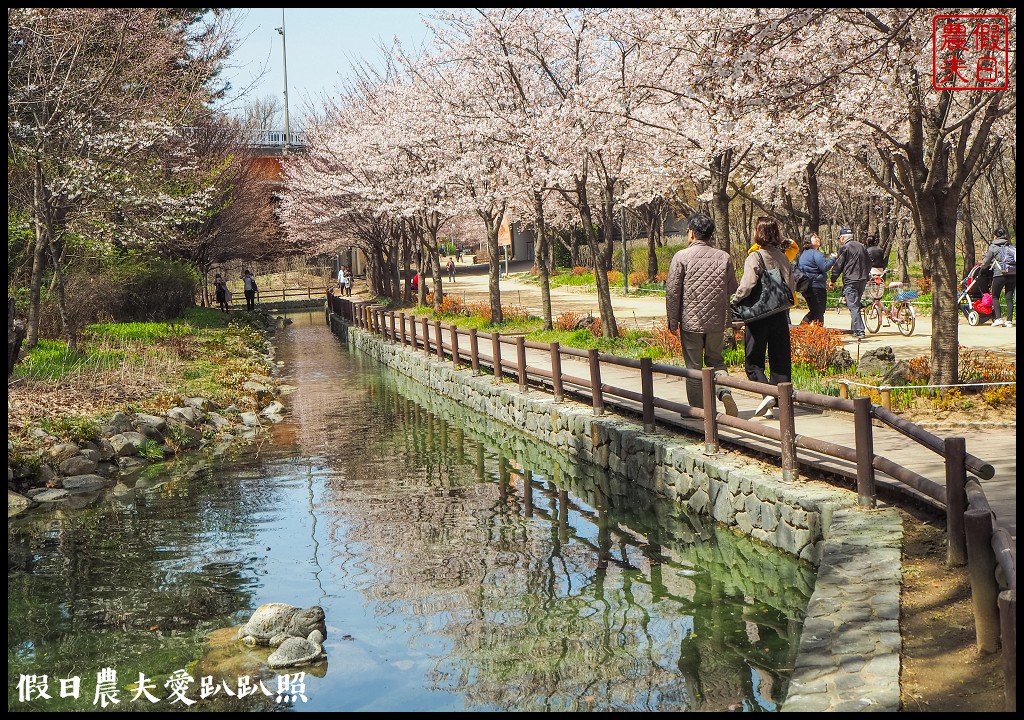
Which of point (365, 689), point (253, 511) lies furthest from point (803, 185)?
point (365, 689)

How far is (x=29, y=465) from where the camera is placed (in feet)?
39.3

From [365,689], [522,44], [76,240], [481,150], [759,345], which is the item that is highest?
[522,44]

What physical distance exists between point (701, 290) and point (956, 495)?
14.2 ft

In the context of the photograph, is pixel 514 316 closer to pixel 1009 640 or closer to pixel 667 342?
pixel 667 342

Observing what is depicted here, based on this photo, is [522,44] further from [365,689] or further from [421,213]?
[365,689]

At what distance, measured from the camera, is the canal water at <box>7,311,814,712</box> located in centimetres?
595

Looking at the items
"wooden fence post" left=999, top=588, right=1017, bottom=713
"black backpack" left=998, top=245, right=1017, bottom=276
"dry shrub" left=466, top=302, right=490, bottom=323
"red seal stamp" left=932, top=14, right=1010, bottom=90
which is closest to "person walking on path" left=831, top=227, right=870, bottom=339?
"black backpack" left=998, top=245, right=1017, bottom=276

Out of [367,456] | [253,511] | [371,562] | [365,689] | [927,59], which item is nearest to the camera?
[365,689]

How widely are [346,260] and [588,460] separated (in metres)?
55.9

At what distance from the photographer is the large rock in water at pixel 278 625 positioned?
6.74 metres

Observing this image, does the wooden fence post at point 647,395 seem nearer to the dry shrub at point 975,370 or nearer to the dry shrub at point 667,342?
the dry shrub at point 975,370

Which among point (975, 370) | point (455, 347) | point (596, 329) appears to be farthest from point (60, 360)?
point (975, 370)

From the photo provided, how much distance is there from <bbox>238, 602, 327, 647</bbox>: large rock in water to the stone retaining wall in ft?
11.3

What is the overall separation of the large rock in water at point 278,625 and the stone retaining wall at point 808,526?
11.3ft
